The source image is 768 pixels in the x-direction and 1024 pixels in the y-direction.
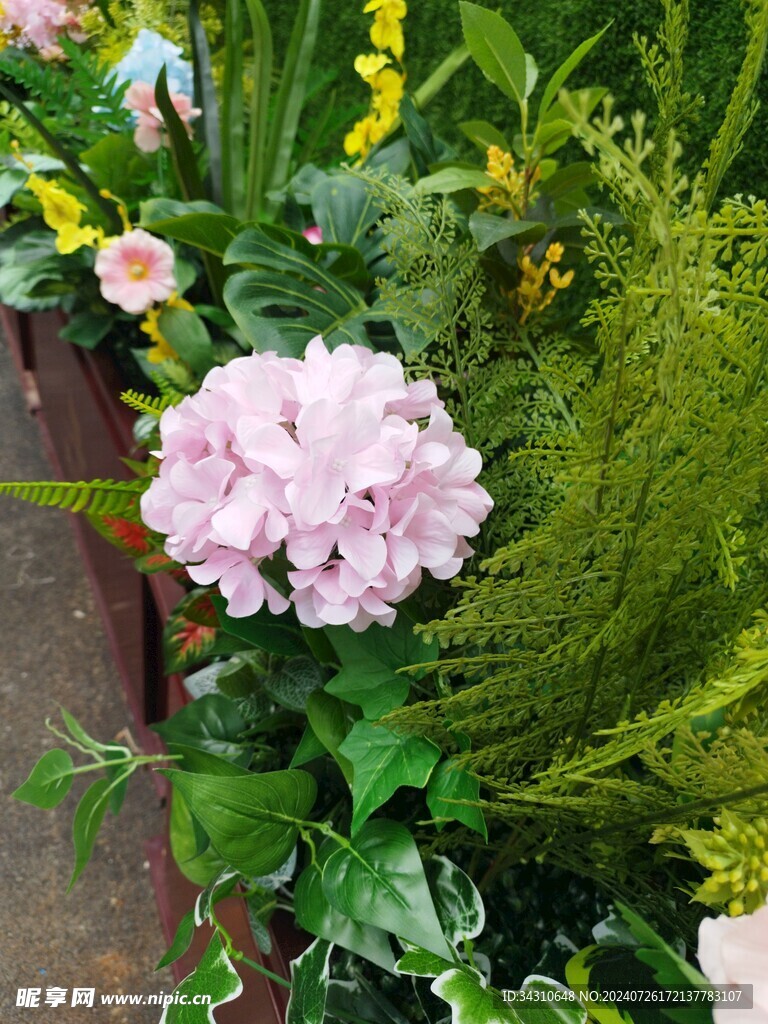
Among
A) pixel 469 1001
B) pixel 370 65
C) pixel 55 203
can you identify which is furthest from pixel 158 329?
pixel 469 1001

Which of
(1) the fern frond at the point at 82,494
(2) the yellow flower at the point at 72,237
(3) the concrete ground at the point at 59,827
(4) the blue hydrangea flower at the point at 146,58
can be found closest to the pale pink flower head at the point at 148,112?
(4) the blue hydrangea flower at the point at 146,58

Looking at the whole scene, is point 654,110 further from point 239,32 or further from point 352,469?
point 352,469

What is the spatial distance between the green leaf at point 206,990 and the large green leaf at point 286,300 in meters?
0.36

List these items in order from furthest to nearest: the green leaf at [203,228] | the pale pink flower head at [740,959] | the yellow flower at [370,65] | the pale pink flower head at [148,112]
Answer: the pale pink flower head at [148,112], the yellow flower at [370,65], the green leaf at [203,228], the pale pink flower head at [740,959]

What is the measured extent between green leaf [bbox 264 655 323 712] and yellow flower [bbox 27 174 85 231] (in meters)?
0.53

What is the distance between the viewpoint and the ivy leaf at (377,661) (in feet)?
1.46

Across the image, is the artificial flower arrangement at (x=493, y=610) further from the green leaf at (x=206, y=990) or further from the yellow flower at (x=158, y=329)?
the yellow flower at (x=158, y=329)

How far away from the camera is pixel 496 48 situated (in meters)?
0.56

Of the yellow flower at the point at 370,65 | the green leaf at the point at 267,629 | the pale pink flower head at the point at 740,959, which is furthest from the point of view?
the yellow flower at the point at 370,65

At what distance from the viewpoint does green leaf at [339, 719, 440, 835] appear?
0.41 metres

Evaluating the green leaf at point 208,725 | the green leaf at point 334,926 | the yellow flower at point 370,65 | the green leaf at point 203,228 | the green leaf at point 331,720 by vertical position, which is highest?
the yellow flower at point 370,65

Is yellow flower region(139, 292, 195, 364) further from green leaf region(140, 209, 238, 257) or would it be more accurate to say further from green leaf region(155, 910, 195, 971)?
green leaf region(155, 910, 195, 971)

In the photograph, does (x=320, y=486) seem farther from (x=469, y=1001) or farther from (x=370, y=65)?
(x=370, y=65)

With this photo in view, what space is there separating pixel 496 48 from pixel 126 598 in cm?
80
